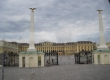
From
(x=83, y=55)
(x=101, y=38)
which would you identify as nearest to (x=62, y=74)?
(x=101, y=38)

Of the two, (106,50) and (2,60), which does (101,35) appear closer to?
(106,50)

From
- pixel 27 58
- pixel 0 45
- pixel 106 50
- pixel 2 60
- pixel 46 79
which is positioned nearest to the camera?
pixel 2 60

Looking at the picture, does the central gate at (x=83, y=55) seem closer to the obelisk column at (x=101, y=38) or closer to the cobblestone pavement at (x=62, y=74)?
the obelisk column at (x=101, y=38)

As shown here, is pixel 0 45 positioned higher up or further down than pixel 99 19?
further down

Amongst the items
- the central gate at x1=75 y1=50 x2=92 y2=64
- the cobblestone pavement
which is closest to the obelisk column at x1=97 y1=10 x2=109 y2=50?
the central gate at x1=75 y1=50 x2=92 y2=64

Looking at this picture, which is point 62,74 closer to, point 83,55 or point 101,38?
point 101,38

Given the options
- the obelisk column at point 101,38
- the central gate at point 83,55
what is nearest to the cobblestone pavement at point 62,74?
the obelisk column at point 101,38

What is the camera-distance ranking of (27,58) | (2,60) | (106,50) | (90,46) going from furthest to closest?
(90,46), (106,50), (27,58), (2,60)

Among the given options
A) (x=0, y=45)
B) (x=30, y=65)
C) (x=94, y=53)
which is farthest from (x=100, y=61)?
(x=0, y=45)

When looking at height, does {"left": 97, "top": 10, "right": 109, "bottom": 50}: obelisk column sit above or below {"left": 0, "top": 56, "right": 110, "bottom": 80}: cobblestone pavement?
above

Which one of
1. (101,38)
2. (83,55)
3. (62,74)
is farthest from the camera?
(83,55)

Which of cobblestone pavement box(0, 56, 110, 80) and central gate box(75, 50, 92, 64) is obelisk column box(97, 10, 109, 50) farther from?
cobblestone pavement box(0, 56, 110, 80)

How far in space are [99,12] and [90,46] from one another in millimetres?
148997

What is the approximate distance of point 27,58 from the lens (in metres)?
41.5
